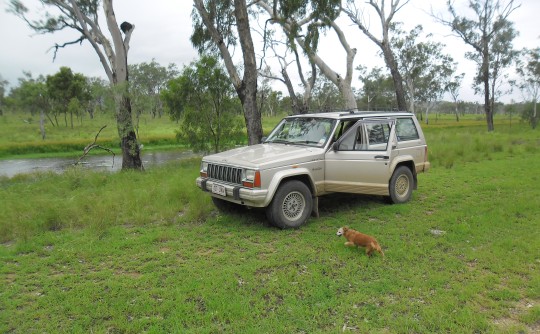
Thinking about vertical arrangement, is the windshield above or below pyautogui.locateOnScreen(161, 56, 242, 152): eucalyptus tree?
below

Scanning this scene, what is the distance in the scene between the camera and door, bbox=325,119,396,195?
666cm

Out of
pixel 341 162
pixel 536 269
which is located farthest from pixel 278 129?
pixel 536 269

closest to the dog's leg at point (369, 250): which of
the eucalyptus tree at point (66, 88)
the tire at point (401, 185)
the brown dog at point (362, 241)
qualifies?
the brown dog at point (362, 241)

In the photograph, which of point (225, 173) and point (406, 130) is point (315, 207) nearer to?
point (225, 173)

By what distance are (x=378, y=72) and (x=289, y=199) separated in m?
64.7

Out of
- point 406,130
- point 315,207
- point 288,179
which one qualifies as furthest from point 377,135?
point 288,179

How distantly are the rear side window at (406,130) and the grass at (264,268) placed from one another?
1.46 meters

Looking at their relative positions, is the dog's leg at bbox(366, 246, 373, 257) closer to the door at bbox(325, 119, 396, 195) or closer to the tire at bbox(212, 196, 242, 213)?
the door at bbox(325, 119, 396, 195)

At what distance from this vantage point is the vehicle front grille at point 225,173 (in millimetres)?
5969

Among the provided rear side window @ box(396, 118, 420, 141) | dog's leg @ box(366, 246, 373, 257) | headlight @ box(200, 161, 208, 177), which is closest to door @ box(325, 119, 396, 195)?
rear side window @ box(396, 118, 420, 141)

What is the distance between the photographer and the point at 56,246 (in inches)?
219

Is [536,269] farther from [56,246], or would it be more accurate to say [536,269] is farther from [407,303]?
[56,246]

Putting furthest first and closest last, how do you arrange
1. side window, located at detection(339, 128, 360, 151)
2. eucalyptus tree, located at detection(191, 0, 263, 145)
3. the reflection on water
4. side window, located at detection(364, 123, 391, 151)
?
the reflection on water, eucalyptus tree, located at detection(191, 0, 263, 145), side window, located at detection(364, 123, 391, 151), side window, located at detection(339, 128, 360, 151)

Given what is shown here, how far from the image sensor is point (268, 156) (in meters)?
6.05
